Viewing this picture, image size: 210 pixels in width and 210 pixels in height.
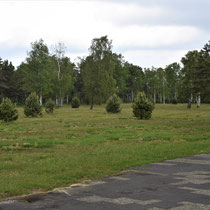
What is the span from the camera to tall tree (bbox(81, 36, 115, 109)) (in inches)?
2594

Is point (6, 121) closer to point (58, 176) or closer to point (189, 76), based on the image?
point (58, 176)

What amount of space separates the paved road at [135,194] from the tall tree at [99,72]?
57207 mm

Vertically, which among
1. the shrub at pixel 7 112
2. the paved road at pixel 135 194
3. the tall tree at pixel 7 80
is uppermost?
the tall tree at pixel 7 80

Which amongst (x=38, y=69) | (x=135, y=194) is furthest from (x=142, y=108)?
(x=38, y=69)

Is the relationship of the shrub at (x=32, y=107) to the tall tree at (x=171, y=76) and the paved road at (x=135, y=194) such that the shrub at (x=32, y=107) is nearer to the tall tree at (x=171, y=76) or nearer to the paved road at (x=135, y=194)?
the paved road at (x=135, y=194)

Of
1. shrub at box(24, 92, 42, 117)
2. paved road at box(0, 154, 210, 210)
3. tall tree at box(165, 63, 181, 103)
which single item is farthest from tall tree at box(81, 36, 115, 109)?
paved road at box(0, 154, 210, 210)

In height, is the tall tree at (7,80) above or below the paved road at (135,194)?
above

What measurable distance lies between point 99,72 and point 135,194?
197 ft

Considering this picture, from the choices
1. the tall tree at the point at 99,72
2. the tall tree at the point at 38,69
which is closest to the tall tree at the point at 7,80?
the tall tree at the point at 38,69

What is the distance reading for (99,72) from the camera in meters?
65.9

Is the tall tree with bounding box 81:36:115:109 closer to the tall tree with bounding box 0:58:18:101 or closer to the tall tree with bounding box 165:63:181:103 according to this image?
the tall tree with bounding box 0:58:18:101

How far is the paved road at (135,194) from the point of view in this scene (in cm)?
577

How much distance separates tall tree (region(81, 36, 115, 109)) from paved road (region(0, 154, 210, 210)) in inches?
2252

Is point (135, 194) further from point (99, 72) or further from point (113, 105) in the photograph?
point (99, 72)
